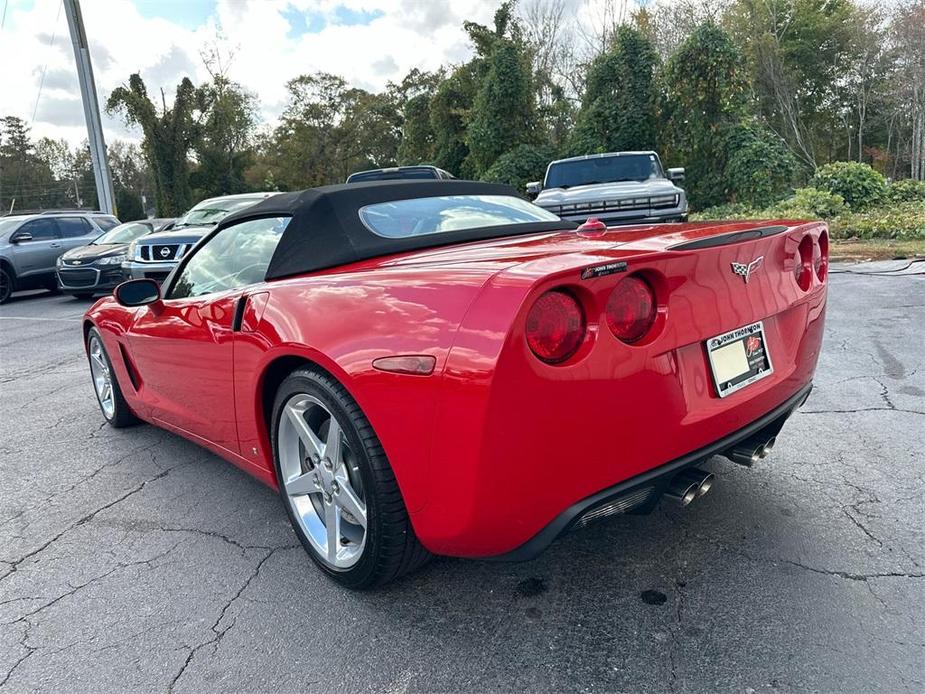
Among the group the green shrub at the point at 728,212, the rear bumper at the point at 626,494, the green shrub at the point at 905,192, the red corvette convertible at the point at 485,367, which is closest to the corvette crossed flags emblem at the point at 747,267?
the red corvette convertible at the point at 485,367

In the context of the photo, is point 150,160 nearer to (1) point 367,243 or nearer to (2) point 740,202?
(2) point 740,202

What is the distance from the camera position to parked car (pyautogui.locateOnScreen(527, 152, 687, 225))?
903cm

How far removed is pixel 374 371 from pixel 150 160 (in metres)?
37.3

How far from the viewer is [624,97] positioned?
1830 centimetres

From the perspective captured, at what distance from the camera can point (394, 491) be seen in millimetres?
2023

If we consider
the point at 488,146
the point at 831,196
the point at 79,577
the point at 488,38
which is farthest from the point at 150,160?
the point at 79,577

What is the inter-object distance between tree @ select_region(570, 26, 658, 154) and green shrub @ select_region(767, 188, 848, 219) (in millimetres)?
5110

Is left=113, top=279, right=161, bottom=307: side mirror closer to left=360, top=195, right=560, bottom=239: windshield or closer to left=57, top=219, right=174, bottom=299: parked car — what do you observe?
left=360, top=195, right=560, bottom=239: windshield

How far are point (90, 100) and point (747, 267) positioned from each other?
2204 cm

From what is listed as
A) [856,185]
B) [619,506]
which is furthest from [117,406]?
[856,185]

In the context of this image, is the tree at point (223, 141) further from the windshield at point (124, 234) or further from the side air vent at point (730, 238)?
the side air vent at point (730, 238)

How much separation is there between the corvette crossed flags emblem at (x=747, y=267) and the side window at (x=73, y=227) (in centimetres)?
1497

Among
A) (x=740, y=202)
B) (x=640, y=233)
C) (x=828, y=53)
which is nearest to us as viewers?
(x=640, y=233)

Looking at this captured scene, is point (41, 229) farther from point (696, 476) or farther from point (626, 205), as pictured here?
point (696, 476)
